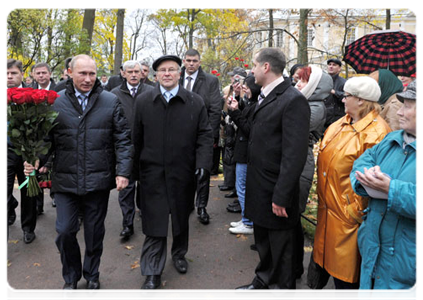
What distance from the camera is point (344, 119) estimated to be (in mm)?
3102

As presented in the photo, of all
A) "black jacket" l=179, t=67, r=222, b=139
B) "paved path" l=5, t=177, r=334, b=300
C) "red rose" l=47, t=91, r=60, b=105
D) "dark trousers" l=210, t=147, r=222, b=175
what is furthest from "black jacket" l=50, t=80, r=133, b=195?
"dark trousers" l=210, t=147, r=222, b=175

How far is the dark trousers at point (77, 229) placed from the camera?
355cm

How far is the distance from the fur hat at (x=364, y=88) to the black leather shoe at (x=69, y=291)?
126 inches

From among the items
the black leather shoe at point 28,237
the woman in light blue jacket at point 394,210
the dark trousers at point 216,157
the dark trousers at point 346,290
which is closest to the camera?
the woman in light blue jacket at point 394,210

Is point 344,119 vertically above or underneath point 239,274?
above

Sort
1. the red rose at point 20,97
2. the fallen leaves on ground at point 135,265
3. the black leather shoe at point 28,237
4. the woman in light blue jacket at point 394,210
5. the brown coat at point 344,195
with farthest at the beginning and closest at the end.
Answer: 1. the black leather shoe at point 28,237
2. the fallen leaves on ground at point 135,265
3. the red rose at point 20,97
4. the brown coat at point 344,195
5. the woman in light blue jacket at point 394,210

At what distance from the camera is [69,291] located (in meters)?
→ 3.61

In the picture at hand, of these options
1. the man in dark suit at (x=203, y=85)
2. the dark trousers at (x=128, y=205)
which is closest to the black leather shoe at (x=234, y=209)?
the man in dark suit at (x=203, y=85)

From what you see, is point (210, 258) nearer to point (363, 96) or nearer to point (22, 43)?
point (363, 96)

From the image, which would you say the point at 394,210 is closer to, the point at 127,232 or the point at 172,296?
the point at 172,296

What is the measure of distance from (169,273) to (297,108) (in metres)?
2.38

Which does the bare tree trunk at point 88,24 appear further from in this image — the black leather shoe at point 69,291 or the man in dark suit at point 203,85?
the black leather shoe at point 69,291

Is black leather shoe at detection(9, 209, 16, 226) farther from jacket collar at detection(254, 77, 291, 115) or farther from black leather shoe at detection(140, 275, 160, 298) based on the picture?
jacket collar at detection(254, 77, 291, 115)

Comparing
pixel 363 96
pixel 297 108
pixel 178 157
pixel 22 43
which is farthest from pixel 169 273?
Answer: pixel 22 43
